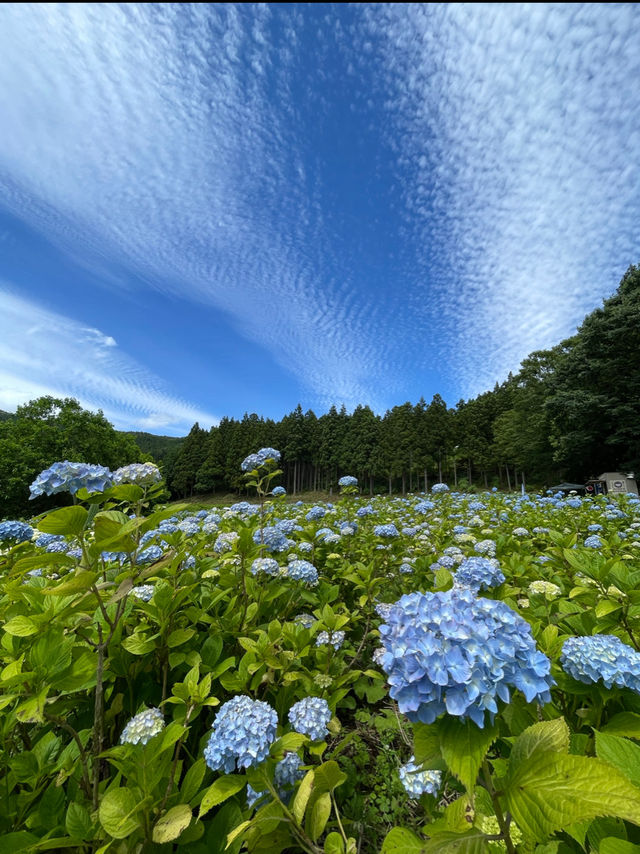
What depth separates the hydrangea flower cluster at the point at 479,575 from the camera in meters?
2.16

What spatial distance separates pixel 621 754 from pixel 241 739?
1.05m

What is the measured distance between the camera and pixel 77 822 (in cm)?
114

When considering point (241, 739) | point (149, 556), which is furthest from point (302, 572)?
point (241, 739)

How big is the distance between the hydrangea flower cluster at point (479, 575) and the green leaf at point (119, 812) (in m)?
1.76

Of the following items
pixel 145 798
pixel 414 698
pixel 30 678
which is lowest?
pixel 145 798

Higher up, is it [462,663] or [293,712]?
[462,663]

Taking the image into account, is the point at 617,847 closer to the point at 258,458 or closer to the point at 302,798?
the point at 302,798

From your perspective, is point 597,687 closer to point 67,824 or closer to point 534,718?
point 534,718

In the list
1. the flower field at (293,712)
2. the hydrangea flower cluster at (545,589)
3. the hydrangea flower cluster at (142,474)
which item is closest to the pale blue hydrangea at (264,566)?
the flower field at (293,712)

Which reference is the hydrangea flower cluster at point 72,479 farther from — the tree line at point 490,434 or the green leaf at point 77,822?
the tree line at point 490,434

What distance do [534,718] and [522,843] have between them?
0.32 metres

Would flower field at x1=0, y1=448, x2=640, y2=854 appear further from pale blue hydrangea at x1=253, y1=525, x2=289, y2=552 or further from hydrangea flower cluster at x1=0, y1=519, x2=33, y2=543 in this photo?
pale blue hydrangea at x1=253, y1=525, x2=289, y2=552

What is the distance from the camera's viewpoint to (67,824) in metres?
1.13

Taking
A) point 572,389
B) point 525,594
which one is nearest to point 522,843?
point 525,594
